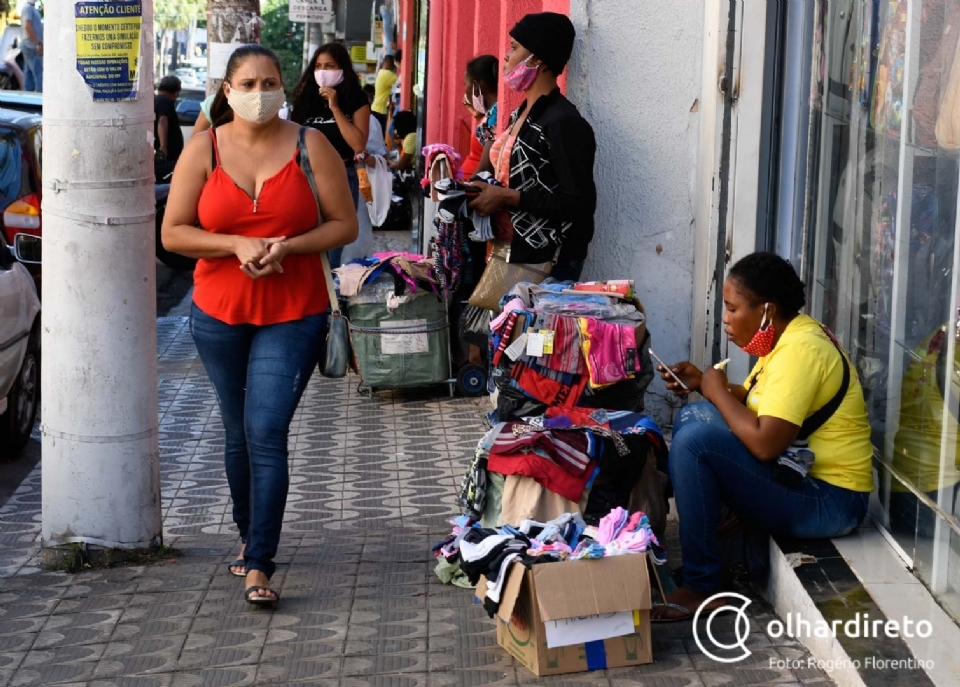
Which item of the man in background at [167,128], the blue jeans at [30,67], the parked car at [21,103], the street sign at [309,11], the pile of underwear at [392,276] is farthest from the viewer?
the blue jeans at [30,67]

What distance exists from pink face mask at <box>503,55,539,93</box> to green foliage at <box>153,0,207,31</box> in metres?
54.8

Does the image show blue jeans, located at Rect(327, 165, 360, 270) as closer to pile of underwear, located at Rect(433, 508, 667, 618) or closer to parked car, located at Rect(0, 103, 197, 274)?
parked car, located at Rect(0, 103, 197, 274)

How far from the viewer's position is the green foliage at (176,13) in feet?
204

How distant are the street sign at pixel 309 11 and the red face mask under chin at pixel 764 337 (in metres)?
18.7

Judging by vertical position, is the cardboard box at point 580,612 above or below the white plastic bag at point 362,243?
below

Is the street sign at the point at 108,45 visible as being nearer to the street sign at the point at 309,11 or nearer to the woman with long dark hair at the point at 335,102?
the woman with long dark hair at the point at 335,102

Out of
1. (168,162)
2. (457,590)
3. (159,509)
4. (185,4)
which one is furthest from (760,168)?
(185,4)

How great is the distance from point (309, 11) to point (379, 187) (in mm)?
13492

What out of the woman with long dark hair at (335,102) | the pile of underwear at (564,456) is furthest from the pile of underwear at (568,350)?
the woman with long dark hair at (335,102)

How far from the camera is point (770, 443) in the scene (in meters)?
4.42

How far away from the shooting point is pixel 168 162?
1593 cm

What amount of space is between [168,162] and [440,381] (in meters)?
8.64

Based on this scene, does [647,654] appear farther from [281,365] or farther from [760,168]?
[760,168]

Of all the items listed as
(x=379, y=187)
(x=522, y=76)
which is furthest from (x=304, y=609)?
(x=379, y=187)
